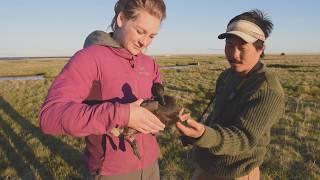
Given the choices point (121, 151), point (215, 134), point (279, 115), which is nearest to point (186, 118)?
point (215, 134)

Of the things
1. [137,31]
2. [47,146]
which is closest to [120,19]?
[137,31]

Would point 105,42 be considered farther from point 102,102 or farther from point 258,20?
point 258,20

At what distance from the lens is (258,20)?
11.1ft

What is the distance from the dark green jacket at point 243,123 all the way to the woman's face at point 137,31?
0.79m

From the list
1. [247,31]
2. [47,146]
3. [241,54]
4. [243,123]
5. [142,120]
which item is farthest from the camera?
[47,146]

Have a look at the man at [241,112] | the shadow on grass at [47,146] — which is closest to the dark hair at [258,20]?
the man at [241,112]

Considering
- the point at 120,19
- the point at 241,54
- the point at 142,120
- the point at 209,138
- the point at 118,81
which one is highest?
the point at 120,19

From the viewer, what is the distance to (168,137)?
9.09 metres

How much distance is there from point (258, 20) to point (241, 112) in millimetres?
858

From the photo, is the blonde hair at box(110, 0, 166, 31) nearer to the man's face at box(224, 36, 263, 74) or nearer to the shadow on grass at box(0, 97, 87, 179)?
the man's face at box(224, 36, 263, 74)

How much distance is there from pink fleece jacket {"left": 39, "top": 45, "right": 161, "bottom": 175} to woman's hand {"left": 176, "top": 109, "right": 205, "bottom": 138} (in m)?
0.41

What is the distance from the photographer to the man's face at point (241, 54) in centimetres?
Answer: 333

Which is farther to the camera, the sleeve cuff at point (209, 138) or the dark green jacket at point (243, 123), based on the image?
the dark green jacket at point (243, 123)

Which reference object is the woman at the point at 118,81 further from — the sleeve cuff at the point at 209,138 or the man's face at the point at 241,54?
the man's face at the point at 241,54
